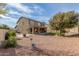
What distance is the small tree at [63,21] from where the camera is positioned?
136 inches

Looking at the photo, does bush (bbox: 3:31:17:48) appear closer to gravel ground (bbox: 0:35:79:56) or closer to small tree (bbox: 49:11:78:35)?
gravel ground (bbox: 0:35:79:56)

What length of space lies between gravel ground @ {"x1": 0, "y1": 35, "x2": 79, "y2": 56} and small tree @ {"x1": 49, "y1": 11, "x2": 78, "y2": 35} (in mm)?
134

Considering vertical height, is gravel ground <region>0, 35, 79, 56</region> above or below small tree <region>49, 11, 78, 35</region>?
below

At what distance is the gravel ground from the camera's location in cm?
346

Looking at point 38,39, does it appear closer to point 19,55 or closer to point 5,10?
point 19,55

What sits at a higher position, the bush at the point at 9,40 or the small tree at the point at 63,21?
the small tree at the point at 63,21

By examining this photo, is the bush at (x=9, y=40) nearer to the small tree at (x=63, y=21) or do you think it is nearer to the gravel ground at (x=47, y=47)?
the gravel ground at (x=47, y=47)

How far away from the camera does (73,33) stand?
3.47 meters

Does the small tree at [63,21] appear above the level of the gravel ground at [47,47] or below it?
above

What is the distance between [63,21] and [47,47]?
0.37m

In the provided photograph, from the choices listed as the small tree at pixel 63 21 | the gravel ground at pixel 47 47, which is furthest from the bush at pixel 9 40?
the small tree at pixel 63 21

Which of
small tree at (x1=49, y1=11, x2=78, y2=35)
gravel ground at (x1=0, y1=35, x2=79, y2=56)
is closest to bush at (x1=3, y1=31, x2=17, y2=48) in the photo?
gravel ground at (x1=0, y1=35, x2=79, y2=56)

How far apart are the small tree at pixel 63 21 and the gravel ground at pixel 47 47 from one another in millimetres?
134

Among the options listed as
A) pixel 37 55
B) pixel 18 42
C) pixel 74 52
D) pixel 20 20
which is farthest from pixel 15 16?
pixel 74 52
